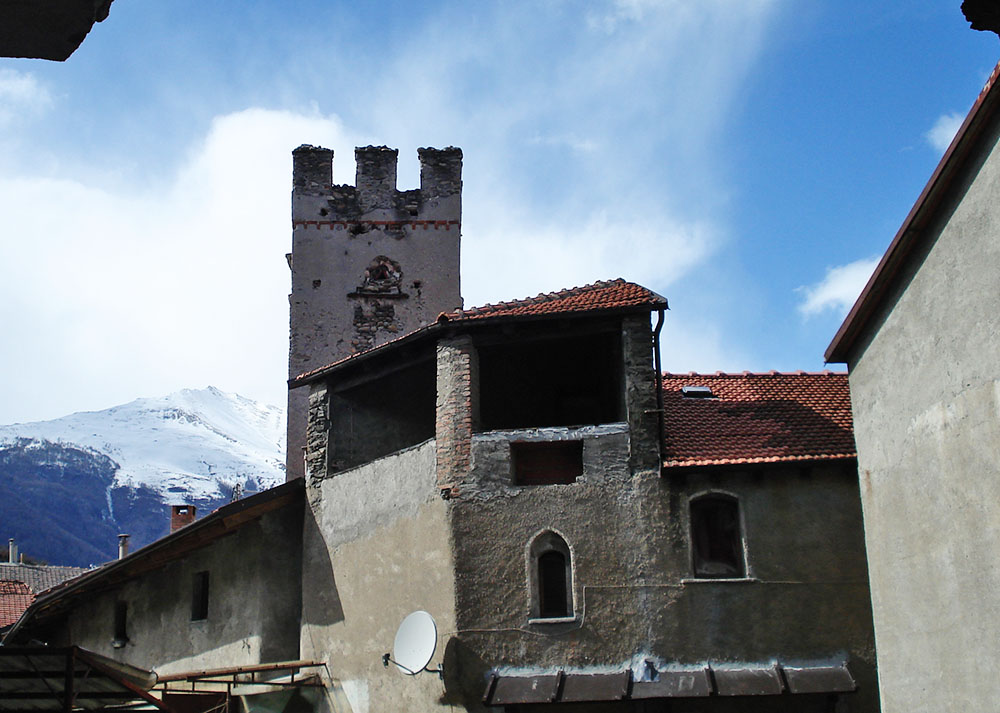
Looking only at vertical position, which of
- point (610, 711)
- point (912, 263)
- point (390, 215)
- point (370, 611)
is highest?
point (390, 215)

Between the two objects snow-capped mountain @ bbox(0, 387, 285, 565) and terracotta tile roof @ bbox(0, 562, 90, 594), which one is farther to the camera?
snow-capped mountain @ bbox(0, 387, 285, 565)

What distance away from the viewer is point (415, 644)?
58.5 ft

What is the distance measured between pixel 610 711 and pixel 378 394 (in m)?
7.58

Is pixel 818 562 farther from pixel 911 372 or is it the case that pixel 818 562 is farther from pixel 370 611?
pixel 370 611

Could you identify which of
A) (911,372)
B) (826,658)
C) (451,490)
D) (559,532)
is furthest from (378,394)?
(911,372)

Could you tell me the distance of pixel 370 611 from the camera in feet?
63.4

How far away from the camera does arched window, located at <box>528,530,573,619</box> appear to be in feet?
59.0

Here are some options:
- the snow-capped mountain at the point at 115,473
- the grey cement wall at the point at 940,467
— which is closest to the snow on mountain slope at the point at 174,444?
the snow-capped mountain at the point at 115,473

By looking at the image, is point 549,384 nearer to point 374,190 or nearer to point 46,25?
point 374,190

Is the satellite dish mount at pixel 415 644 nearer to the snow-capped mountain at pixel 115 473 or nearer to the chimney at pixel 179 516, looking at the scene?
the chimney at pixel 179 516

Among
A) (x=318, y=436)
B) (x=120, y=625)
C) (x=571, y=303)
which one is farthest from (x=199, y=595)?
(x=571, y=303)

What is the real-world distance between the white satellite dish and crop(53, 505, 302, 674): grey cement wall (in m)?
3.46

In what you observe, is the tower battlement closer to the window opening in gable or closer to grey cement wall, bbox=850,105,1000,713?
the window opening in gable

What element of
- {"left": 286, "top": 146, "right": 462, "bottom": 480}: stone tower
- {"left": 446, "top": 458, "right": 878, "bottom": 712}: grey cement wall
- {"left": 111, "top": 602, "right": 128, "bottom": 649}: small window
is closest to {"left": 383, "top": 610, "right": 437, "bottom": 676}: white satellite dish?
{"left": 446, "top": 458, "right": 878, "bottom": 712}: grey cement wall
